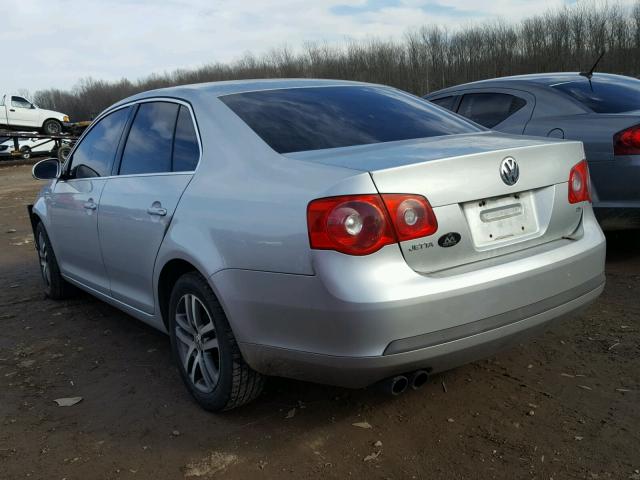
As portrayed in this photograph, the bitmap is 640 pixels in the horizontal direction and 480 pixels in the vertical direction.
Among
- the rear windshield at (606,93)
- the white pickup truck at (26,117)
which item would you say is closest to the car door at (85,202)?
the rear windshield at (606,93)

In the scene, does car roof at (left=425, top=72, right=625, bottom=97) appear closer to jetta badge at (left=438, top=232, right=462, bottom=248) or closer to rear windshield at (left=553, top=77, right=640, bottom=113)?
rear windshield at (left=553, top=77, right=640, bottom=113)

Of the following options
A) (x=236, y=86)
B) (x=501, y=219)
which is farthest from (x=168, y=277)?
(x=501, y=219)

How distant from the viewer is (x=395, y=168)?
245 centimetres

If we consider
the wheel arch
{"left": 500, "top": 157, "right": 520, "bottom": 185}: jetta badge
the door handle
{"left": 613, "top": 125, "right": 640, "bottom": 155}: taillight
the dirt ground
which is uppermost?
{"left": 500, "top": 157, "right": 520, "bottom": 185}: jetta badge

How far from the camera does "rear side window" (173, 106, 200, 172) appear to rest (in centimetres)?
324

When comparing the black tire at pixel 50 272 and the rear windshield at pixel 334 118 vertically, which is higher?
the rear windshield at pixel 334 118

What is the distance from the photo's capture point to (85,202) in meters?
4.27

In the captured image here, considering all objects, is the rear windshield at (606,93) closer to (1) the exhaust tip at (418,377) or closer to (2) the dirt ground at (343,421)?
(2) the dirt ground at (343,421)

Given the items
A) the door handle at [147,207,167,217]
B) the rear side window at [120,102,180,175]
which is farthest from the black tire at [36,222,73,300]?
the door handle at [147,207,167,217]

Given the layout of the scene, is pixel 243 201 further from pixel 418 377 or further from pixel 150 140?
pixel 150 140

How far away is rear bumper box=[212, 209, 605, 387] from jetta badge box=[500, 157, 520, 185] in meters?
0.31

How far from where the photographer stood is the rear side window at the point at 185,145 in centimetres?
324

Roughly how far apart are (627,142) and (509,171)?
275 cm

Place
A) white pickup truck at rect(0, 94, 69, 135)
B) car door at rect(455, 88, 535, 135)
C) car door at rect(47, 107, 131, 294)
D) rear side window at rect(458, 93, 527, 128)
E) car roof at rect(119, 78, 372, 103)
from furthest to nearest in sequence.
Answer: white pickup truck at rect(0, 94, 69, 135), rear side window at rect(458, 93, 527, 128), car door at rect(455, 88, 535, 135), car door at rect(47, 107, 131, 294), car roof at rect(119, 78, 372, 103)
